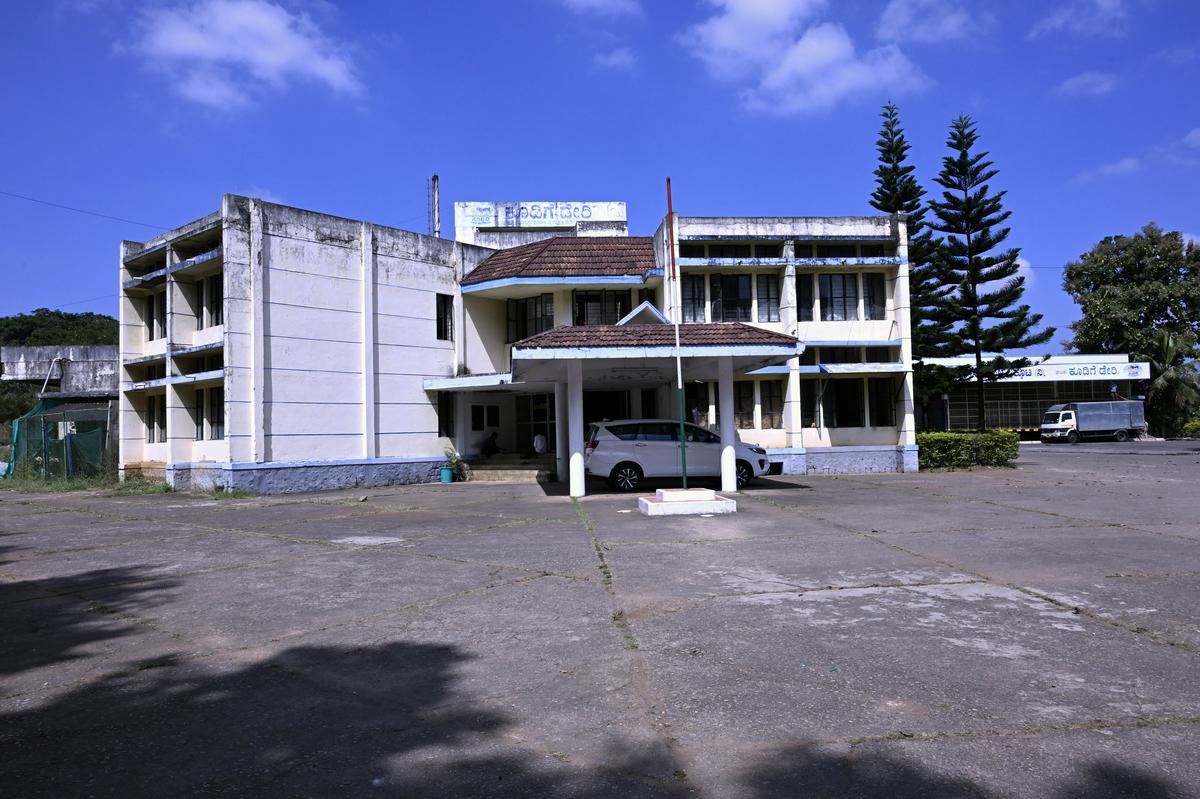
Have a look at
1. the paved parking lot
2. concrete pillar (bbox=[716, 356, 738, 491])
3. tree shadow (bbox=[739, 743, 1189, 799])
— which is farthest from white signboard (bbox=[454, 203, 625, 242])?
tree shadow (bbox=[739, 743, 1189, 799])

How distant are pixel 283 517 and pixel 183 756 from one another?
34.1 ft

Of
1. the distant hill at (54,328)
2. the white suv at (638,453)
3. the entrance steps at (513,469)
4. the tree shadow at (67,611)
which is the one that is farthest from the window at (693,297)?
the distant hill at (54,328)

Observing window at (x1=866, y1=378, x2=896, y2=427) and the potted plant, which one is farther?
window at (x1=866, y1=378, x2=896, y2=427)

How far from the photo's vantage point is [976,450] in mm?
23156

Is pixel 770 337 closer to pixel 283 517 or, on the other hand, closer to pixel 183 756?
pixel 283 517

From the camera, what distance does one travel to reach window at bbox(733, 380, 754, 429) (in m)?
22.6

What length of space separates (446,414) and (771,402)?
31.2 feet

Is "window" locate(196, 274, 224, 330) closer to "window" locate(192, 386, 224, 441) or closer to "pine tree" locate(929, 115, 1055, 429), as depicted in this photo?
"window" locate(192, 386, 224, 441)

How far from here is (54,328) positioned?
53938 millimetres

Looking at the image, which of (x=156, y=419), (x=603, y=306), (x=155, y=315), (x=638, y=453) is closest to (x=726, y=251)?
(x=603, y=306)

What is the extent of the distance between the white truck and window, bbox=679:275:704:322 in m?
27.4

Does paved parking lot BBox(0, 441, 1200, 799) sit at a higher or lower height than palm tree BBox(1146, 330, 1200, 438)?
lower

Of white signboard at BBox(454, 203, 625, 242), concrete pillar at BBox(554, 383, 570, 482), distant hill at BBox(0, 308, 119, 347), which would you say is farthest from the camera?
distant hill at BBox(0, 308, 119, 347)

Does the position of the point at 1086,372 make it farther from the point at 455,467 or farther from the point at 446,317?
the point at 455,467
